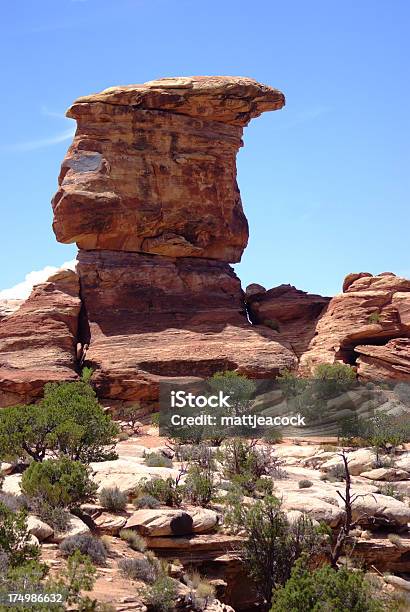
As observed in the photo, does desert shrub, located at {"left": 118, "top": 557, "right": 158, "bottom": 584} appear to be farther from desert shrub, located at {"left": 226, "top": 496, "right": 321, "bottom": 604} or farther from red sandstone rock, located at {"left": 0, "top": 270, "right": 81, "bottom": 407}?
red sandstone rock, located at {"left": 0, "top": 270, "right": 81, "bottom": 407}

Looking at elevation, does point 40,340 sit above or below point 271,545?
above

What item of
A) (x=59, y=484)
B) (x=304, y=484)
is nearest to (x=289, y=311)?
(x=304, y=484)

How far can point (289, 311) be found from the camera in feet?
132

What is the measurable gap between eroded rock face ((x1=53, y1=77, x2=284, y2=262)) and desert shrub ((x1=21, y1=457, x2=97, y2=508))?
22.1 meters

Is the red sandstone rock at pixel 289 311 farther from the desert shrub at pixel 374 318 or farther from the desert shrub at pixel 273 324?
the desert shrub at pixel 374 318

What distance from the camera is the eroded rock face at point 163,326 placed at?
3547cm

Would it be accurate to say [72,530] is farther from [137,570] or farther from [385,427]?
[385,427]

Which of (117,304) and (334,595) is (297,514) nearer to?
(334,595)

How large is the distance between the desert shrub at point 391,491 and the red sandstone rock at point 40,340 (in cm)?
1608

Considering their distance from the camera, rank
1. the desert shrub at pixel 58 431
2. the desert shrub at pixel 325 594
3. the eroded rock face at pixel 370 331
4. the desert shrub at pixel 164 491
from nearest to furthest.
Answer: the desert shrub at pixel 325 594, the desert shrub at pixel 164 491, the desert shrub at pixel 58 431, the eroded rock face at pixel 370 331

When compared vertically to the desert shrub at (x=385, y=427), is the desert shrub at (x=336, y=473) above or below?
below

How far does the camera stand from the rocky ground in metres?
15.3

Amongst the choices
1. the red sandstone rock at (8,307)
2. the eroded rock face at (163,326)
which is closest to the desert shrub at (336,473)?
the eroded rock face at (163,326)

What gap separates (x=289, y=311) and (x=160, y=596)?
27283 mm
